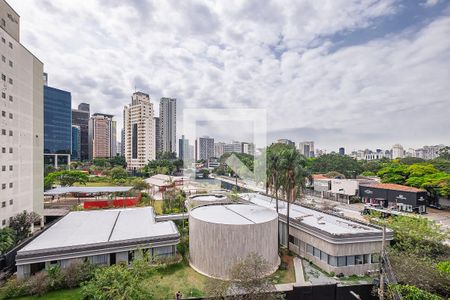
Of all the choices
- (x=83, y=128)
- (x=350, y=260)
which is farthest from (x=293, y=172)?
(x=83, y=128)

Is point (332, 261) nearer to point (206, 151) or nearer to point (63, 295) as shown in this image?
point (63, 295)

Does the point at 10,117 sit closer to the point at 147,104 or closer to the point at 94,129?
the point at 147,104

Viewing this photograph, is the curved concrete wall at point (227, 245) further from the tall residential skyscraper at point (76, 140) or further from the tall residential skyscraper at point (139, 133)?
the tall residential skyscraper at point (76, 140)

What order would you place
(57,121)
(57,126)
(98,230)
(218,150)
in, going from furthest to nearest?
(57,121) < (57,126) < (218,150) < (98,230)

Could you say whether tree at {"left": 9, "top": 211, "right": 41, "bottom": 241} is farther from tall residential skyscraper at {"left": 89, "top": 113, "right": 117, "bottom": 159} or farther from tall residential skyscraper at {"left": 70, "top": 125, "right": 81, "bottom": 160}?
tall residential skyscraper at {"left": 89, "top": 113, "right": 117, "bottom": 159}

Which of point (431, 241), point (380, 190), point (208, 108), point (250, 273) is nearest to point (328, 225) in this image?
point (431, 241)

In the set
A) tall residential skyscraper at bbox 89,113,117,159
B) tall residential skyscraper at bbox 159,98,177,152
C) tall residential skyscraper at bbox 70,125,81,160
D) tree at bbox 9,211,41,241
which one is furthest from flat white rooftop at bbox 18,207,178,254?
tall residential skyscraper at bbox 89,113,117,159

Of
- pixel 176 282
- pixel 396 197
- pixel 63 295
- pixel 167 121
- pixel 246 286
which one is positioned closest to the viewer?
pixel 246 286
